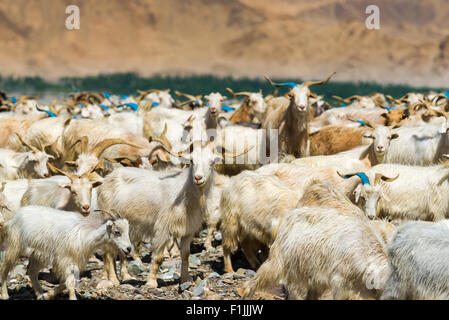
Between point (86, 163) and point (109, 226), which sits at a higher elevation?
point (86, 163)

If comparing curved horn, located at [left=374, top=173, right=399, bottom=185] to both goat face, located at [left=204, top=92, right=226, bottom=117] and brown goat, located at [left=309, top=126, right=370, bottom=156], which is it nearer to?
brown goat, located at [left=309, top=126, right=370, bottom=156]

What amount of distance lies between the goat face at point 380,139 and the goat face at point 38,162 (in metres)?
4.65

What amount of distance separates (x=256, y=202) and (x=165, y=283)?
1332 mm

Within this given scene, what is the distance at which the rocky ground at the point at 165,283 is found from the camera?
21.0 ft

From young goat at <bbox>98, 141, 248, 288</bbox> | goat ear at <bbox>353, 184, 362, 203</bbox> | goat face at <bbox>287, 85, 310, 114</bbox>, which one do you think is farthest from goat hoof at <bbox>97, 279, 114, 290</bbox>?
goat face at <bbox>287, 85, 310, 114</bbox>

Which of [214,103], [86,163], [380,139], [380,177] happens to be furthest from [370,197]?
[214,103]

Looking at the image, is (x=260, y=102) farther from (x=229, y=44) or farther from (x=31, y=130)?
(x=229, y=44)

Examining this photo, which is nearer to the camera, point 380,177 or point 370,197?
point 370,197

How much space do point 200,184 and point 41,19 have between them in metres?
42.5

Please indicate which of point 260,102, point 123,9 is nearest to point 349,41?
point 123,9

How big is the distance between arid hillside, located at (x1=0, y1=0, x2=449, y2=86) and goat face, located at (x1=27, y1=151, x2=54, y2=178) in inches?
1249

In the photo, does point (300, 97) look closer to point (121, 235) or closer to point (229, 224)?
point (229, 224)

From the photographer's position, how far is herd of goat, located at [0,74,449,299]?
4.84 m

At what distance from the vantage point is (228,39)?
1726 inches
